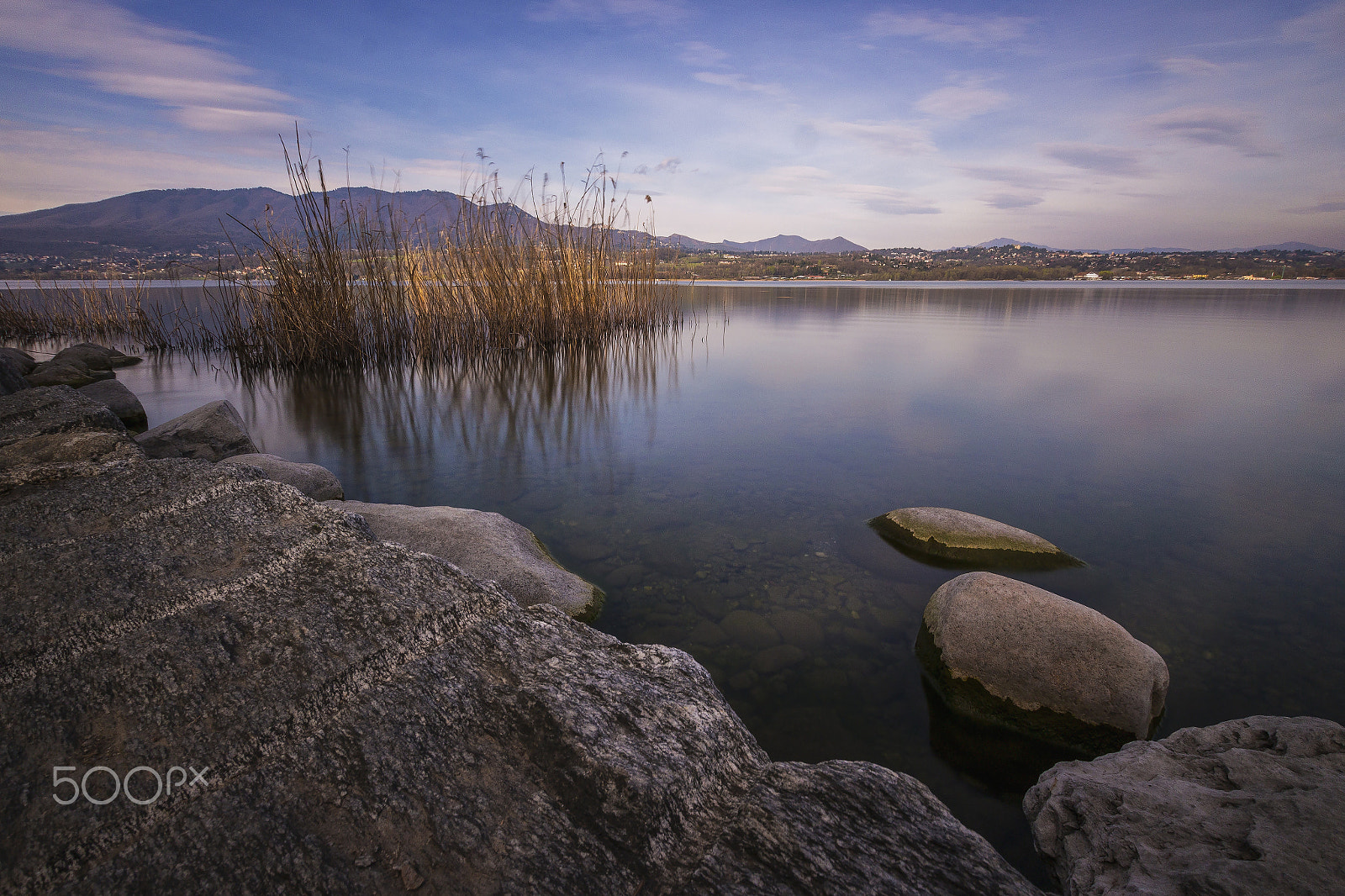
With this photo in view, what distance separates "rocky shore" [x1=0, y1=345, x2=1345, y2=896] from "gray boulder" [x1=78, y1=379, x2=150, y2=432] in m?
5.99

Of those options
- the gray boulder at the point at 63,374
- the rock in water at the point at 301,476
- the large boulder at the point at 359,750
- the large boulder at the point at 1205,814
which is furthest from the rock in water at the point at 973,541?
the gray boulder at the point at 63,374

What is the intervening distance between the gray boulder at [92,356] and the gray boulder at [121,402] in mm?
3967

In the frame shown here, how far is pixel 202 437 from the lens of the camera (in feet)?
13.9

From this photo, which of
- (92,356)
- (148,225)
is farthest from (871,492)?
(148,225)

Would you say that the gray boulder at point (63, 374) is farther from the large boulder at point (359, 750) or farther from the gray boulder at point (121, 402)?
the large boulder at point (359, 750)

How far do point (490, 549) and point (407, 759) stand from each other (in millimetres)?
1776

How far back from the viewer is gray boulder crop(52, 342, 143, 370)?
9.11 metres

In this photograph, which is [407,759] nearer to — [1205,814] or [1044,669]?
[1205,814]

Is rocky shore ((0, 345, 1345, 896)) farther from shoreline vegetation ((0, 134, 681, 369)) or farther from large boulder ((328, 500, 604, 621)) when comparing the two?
shoreline vegetation ((0, 134, 681, 369))

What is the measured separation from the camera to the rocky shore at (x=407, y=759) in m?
0.90

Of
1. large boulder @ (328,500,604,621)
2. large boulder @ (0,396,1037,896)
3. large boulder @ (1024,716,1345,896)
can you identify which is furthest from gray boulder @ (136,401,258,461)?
large boulder @ (1024,716,1345,896)

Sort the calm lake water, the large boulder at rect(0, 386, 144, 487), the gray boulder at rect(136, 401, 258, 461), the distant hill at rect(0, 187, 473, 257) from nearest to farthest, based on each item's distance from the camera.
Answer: the large boulder at rect(0, 386, 144, 487) < the calm lake water < the gray boulder at rect(136, 401, 258, 461) < the distant hill at rect(0, 187, 473, 257)

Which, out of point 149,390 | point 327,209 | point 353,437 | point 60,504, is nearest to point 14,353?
point 149,390

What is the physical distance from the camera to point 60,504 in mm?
1503
